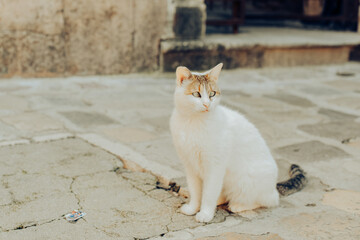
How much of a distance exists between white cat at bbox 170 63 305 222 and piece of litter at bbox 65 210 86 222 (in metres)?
0.49

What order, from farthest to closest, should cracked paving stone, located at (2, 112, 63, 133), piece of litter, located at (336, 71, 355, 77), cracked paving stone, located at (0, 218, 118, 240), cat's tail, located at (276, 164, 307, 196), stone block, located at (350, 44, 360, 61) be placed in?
stone block, located at (350, 44, 360, 61) < piece of litter, located at (336, 71, 355, 77) < cracked paving stone, located at (2, 112, 63, 133) < cat's tail, located at (276, 164, 307, 196) < cracked paving stone, located at (0, 218, 118, 240)

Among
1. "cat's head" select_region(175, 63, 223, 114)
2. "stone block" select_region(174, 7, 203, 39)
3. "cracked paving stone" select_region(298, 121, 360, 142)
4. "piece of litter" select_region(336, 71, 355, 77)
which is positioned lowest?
"cracked paving stone" select_region(298, 121, 360, 142)

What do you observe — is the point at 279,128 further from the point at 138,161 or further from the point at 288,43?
the point at 288,43

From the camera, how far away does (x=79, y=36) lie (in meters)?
4.90

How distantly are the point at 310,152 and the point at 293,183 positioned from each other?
0.73 m

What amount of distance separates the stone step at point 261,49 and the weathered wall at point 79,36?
0.28m

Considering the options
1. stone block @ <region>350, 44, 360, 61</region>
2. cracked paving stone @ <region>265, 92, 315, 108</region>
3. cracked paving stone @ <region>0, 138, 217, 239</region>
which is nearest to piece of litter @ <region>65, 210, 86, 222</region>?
cracked paving stone @ <region>0, 138, 217, 239</region>

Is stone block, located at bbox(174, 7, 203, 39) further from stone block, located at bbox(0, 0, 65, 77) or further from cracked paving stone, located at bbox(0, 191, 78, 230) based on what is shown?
cracked paving stone, located at bbox(0, 191, 78, 230)

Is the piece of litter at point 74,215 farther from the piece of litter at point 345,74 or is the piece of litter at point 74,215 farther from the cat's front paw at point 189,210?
the piece of litter at point 345,74

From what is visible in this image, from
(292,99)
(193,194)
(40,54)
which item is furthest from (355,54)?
(193,194)

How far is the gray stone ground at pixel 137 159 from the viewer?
6.95 feet

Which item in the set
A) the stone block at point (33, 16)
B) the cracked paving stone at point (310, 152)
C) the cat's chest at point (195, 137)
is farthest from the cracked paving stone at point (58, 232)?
the stone block at point (33, 16)

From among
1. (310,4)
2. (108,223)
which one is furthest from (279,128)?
(310,4)

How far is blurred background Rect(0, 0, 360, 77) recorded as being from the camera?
4.70 metres
